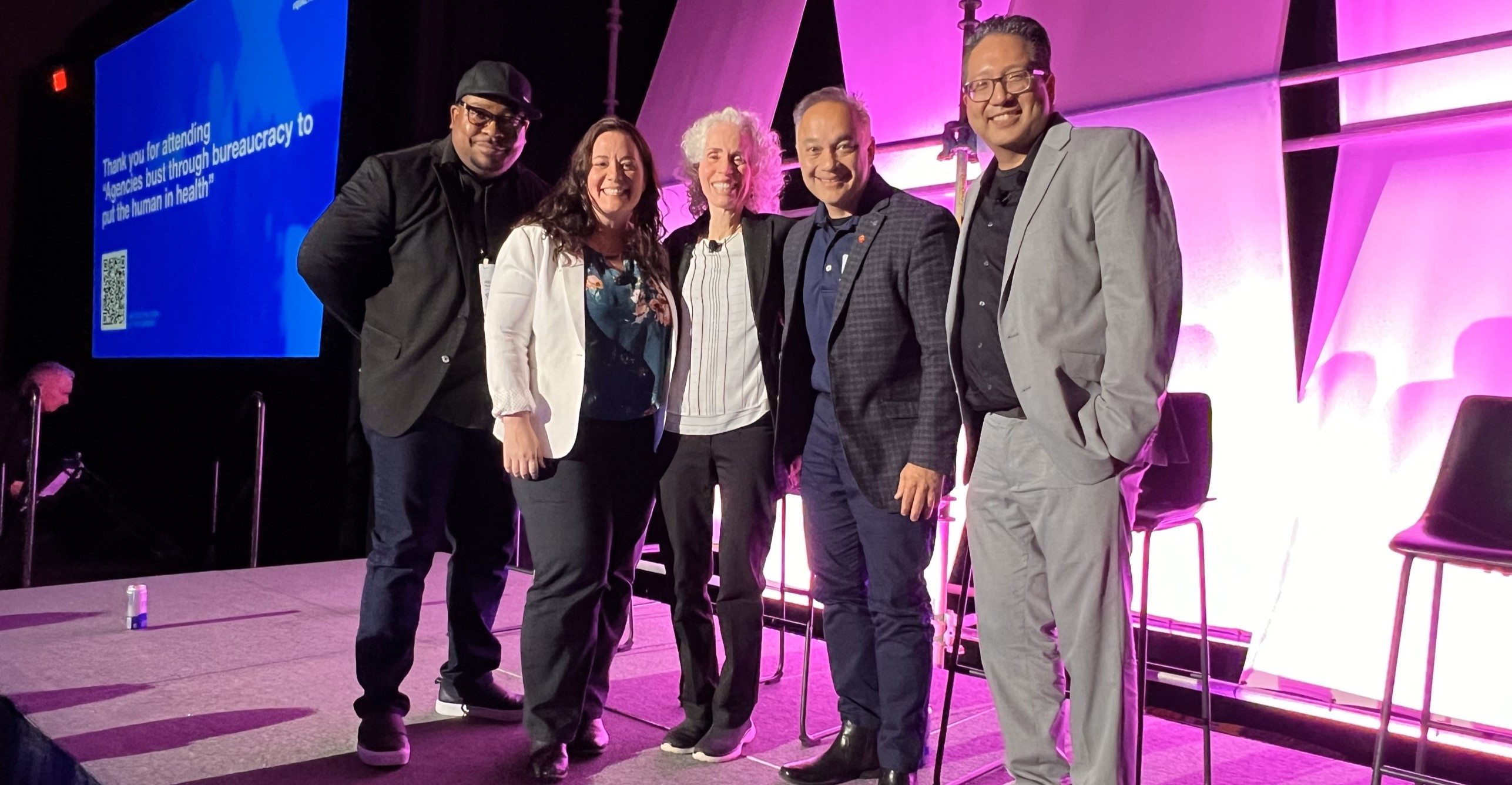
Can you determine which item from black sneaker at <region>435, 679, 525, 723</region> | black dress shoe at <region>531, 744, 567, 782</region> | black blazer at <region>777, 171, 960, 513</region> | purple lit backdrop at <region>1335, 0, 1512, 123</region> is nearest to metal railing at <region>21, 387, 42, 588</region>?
black sneaker at <region>435, 679, 525, 723</region>

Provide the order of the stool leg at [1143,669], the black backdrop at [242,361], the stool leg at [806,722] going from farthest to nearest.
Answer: the black backdrop at [242,361] < the stool leg at [806,722] < the stool leg at [1143,669]

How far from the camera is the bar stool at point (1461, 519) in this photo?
1944 mm

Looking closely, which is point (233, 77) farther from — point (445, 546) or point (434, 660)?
point (434, 660)

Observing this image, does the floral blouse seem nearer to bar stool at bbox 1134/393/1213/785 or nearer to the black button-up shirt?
the black button-up shirt

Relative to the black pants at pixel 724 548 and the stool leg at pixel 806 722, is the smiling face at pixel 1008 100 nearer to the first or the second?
the black pants at pixel 724 548

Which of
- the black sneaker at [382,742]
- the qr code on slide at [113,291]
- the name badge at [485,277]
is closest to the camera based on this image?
the black sneaker at [382,742]

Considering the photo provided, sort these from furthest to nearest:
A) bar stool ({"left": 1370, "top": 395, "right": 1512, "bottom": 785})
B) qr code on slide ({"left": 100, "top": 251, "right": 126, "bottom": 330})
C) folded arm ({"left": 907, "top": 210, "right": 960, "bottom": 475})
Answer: qr code on slide ({"left": 100, "top": 251, "right": 126, "bottom": 330}), folded arm ({"left": 907, "top": 210, "right": 960, "bottom": 475}), bar stool ({"left": 1370, "top": 395, "right": 1512, "bottom": 785})

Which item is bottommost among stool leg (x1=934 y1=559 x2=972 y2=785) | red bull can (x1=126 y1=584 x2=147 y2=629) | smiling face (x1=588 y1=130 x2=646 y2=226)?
red bull can (x1=126 y1=584 x2=147 y2=629)

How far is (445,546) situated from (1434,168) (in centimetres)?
438

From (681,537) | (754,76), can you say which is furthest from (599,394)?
(754,76)

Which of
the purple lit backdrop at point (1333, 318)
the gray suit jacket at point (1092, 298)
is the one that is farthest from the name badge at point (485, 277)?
the purple lit backdrop at point (1333, 318)

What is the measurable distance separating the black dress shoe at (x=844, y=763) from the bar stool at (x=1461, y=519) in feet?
3.19

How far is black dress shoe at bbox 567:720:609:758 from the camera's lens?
2441 millimetres

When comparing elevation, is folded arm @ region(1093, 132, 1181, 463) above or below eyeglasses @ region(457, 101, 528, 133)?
below
